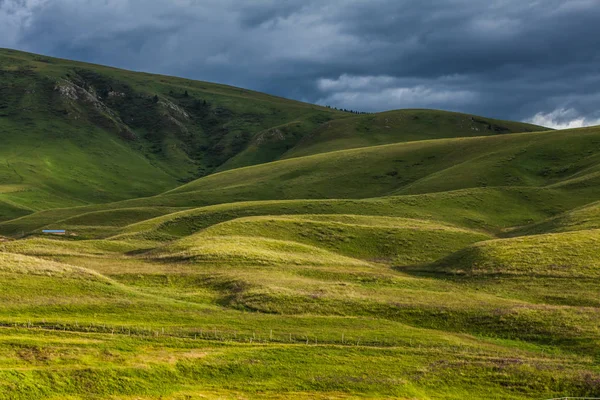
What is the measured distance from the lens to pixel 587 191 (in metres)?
138

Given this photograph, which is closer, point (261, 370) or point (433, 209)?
point (261, 370)

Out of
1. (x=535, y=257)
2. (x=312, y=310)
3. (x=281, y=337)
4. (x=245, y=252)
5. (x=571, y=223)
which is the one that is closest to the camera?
(x=281, y=337)

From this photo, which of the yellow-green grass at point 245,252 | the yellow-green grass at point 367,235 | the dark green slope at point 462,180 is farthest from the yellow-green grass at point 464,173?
the yellow-green grass at point 245,252

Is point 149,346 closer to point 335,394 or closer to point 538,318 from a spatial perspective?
point 335,394

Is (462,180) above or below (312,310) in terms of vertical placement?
above

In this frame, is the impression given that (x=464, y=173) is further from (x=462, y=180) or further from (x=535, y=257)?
(x=535, y=257)

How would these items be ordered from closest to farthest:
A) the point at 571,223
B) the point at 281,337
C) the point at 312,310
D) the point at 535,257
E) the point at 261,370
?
1. the point at 261,370
2. the point at 281,337
3. the point at 312,310
4. the point at 535,257
5. the point at 571,223

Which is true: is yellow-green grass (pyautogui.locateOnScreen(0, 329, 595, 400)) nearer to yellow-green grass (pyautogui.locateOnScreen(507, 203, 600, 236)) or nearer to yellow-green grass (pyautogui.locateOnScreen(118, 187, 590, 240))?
yellow-green grass (pyautogui.locateOnScreen(507, 203, 600, 236))

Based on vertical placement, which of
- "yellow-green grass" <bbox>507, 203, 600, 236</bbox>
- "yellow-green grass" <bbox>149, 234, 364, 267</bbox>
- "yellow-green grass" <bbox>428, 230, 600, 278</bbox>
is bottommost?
"yellow-green grass" <bbox>149, 234, 364, 267</bbox>

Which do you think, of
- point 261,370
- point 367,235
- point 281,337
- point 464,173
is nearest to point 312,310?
point 281,337

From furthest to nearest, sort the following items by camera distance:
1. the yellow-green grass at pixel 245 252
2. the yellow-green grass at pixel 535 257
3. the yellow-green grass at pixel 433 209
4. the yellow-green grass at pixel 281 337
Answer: the yellow-green grass at pixel 433 209 < the yellow-green grass at pixel 245 252 < the yellow-green grass at pixel 535 257 < the yellow-green grass at pixel 281 337

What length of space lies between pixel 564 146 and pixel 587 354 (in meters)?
147

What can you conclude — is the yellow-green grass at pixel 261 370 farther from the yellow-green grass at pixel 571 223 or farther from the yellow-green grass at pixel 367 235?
the yellow-green grass at pixel 571 223

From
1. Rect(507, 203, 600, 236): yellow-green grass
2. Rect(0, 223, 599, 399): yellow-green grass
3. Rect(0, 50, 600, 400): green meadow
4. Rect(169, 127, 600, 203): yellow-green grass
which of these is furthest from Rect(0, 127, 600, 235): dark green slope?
Rect(0, 223, 599, 399): yellow-green grass
